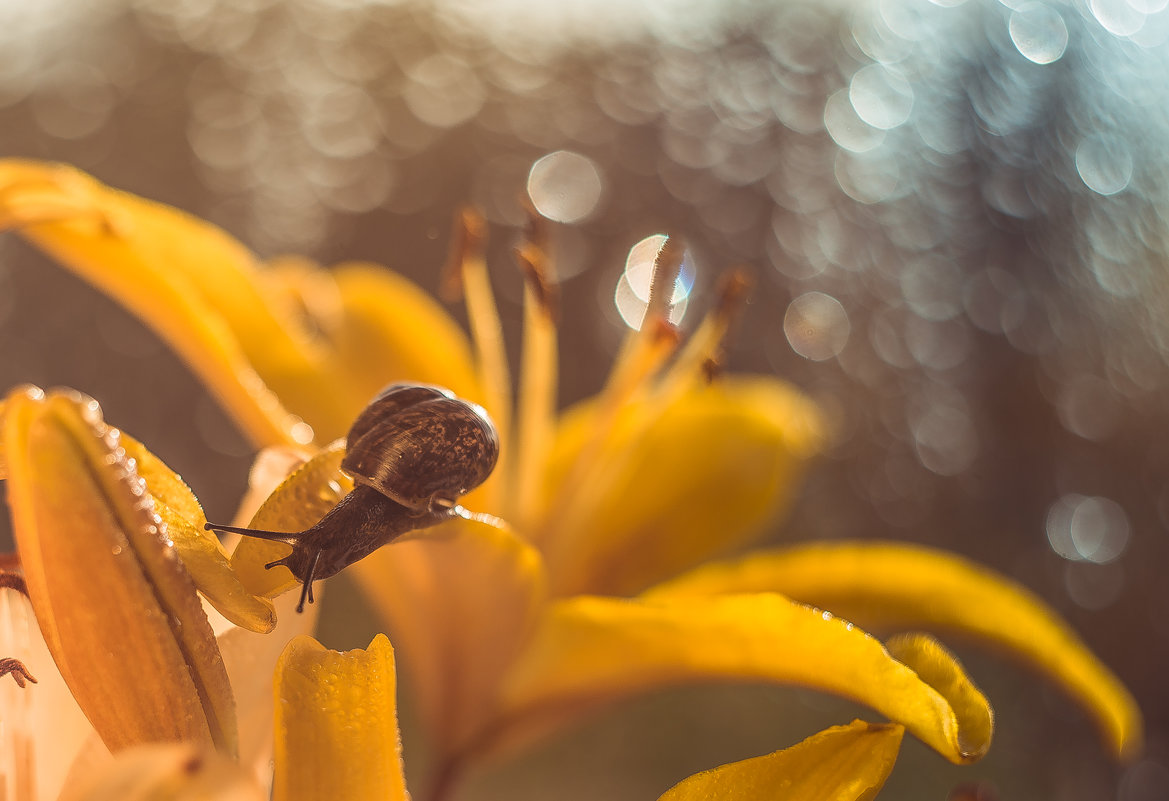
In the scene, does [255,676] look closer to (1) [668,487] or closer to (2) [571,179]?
(1) [668,487]

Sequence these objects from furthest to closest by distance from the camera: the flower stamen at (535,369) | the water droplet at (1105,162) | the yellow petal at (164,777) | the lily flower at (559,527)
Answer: the water droplet at (1105,162) → the flower stamen at (535,369) → the lily flower at (559,527) → the yellow petal at (164,777)

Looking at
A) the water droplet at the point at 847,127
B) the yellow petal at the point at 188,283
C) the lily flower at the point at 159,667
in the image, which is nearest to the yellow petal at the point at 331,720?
the lily flower at the point at 159,667

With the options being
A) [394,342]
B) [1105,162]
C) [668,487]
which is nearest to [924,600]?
[668,487]

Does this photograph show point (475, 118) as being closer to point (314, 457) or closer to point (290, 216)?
point (290, 216)

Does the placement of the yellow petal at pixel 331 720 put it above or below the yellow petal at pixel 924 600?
above

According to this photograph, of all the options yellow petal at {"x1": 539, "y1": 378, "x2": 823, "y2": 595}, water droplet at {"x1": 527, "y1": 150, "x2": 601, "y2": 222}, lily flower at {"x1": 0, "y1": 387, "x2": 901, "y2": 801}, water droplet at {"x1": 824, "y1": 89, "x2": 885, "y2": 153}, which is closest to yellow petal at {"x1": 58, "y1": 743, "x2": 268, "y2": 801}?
lily flower at {"x1": 0, "y1": 387, "x2": 901, "y2": 801}

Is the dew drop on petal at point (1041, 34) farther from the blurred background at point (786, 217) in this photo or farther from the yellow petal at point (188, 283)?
the yellow petal at point (188, 283)

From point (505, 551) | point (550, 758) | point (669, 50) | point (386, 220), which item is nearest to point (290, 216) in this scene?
point (386, 220)

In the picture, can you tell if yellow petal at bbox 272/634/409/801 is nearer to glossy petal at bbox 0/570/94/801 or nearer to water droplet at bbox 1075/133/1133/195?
glossy petal at bbox 0/570/94/801
